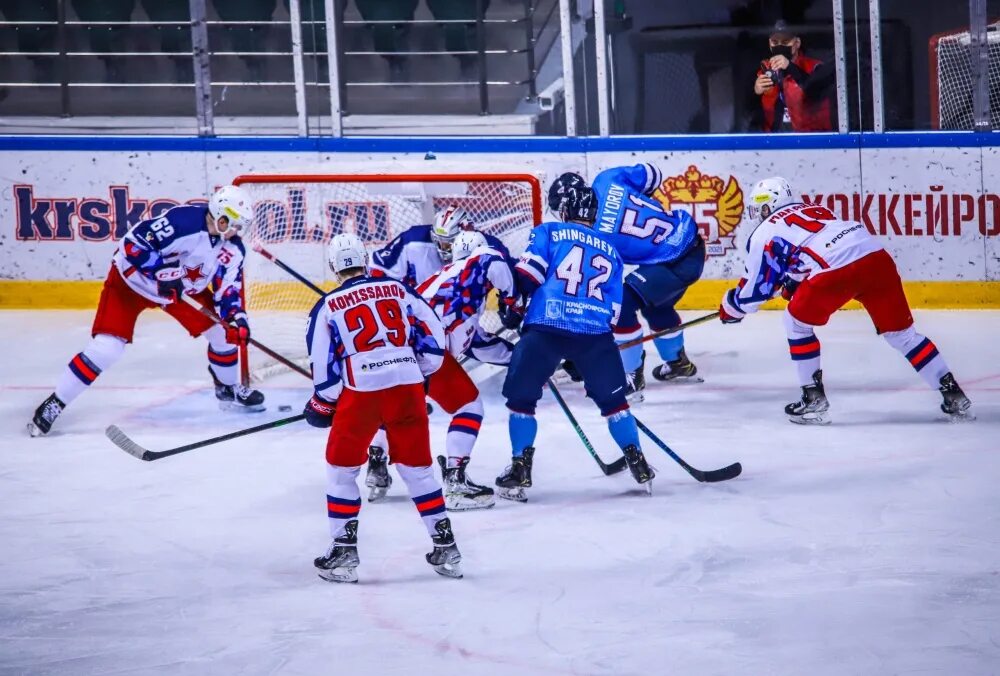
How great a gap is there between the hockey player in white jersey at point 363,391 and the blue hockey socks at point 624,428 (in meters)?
0.90

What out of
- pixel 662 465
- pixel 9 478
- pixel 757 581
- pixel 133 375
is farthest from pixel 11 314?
pixel 757 581

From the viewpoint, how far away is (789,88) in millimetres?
8047

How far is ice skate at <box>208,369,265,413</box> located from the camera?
6.19m

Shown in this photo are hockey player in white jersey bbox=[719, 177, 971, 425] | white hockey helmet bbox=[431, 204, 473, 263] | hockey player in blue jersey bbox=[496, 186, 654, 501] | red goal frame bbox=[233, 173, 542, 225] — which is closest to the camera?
hockey player in blue jersey bbox=[496, 186, 654, 501]

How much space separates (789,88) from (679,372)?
88.3 inches

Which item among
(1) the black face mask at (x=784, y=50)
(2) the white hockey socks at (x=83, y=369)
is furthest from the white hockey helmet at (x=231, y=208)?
(1) the black face mask at (x=784, y=50)

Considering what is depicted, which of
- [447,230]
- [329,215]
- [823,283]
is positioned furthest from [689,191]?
[447,230]

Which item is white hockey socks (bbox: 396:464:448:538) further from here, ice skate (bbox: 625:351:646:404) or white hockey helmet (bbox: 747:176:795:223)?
white hockey helmet (bbox: 747:176:795:223)

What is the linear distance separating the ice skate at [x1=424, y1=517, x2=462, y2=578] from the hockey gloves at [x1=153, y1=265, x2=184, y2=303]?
2373 mm

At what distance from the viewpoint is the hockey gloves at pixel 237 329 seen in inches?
232

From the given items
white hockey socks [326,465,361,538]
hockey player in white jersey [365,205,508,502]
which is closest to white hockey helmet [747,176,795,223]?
hockey player in white jersey [365,205,508,502]

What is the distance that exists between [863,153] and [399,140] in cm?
251

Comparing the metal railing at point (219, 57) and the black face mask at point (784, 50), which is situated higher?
the metal railing at point (219, 57)

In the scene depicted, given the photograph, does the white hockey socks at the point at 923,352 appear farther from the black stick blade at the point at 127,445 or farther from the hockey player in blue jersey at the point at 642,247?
the black stick blade at the point at 127,445
